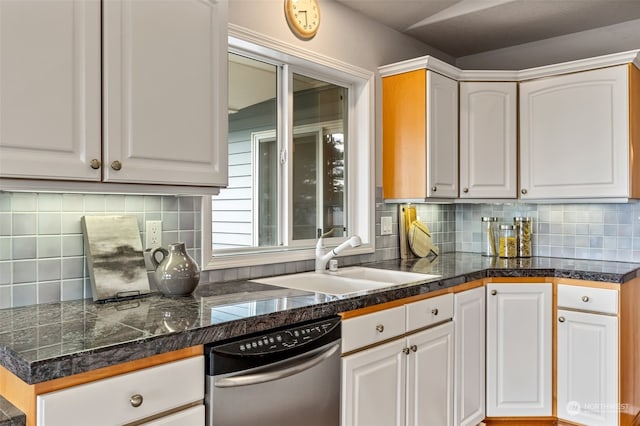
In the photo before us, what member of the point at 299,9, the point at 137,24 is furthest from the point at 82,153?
the point at 299,9

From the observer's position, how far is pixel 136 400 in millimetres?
1231

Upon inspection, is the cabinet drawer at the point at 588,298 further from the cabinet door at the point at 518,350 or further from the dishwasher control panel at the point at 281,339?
the dishwasher control panel at the point at 281,339

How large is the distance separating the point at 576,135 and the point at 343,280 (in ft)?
5.56

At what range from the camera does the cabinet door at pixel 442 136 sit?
2896 mm

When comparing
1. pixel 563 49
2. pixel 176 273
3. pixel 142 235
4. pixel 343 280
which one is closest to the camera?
pixel 176 273

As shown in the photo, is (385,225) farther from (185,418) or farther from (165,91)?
(185,418)

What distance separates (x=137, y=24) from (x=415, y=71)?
177 centimetres

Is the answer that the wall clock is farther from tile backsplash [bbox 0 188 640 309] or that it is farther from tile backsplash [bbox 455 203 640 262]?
tile backsplash [bbox 455 203 640 262]

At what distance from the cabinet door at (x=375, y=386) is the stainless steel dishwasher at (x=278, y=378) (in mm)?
72

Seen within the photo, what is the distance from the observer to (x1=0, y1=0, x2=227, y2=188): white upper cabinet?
1.34 meters

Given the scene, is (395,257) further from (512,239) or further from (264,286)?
(264,286)

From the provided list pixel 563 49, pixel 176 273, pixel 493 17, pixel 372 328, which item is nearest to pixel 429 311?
pixel 372 328

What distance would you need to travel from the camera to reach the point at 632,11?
9.59 ft

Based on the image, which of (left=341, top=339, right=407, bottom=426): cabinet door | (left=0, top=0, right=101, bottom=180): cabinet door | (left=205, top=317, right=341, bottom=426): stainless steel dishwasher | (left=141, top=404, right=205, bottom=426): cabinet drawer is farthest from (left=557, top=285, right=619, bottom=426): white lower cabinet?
(left=0, top=0, right=101, bottom=180): cabinet door
